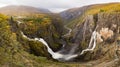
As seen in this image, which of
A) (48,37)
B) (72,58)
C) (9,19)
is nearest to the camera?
(9,19)

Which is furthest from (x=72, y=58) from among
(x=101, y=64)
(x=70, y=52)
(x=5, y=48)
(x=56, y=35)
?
(x=5, y=48)

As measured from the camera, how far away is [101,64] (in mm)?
93938

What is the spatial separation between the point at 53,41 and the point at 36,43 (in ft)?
114

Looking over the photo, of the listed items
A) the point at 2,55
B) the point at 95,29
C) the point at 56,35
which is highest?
the point at 2,55

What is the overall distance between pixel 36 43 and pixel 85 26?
40.1m

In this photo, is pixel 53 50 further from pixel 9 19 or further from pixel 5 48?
pixel 5 48

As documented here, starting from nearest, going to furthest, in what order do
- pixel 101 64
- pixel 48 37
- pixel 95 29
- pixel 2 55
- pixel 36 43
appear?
pixel 2 55 < pixel 101 64 < pixel 36 43 < pixel 95 29 < pixel 48 37

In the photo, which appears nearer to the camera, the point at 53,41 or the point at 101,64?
the point at 101,64

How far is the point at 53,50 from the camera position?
12588 cm

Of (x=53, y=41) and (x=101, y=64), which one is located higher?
(x=101, y=64)

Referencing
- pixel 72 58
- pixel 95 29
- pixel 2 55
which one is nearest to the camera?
pixel 2 55

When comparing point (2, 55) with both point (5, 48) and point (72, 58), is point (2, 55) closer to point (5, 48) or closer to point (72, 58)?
point (5, 48)

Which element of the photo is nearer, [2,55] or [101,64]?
[2,55]

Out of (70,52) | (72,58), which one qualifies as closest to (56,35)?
(70,52)
